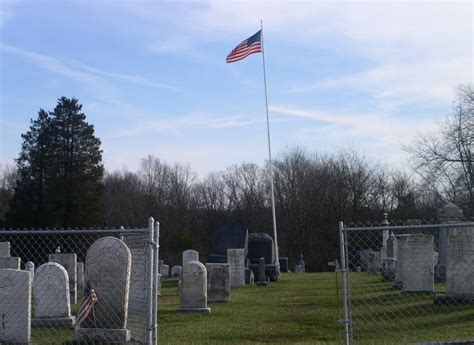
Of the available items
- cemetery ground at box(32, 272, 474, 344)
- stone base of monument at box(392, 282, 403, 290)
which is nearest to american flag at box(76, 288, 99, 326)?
cemetery ground at box(32, 272, 474, 344)

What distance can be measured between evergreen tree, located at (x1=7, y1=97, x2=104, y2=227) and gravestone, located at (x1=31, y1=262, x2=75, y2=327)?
33237 mm

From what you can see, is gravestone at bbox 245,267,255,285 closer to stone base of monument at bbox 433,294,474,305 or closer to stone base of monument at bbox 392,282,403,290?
stone base of monument at bbox 392,282,403,290

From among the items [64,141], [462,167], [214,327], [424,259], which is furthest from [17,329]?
[64,141]

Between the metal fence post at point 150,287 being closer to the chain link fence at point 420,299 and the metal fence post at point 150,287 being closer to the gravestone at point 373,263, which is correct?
the chain link fence at point 420,299

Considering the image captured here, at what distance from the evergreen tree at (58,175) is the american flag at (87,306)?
121 ft

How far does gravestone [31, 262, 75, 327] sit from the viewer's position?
14219mm

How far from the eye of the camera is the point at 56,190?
1860 inches

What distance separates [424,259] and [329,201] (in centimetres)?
4311

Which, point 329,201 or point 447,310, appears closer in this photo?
point 447,310

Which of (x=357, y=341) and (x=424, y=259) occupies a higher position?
(x=424, y=259)

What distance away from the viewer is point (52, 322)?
14.2 metres

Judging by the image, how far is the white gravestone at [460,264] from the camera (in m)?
15.9

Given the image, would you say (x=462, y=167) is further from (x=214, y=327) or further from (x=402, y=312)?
(x=214, y=327)

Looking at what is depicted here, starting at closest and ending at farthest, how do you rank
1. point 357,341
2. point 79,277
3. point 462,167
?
point 357,341 < point 79,277 < point 462,167
